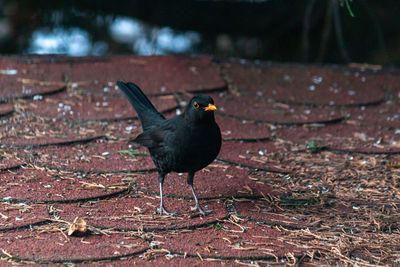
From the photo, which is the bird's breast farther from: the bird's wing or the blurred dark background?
the blurred dark background

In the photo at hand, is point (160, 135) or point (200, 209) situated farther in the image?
point (160, 135)

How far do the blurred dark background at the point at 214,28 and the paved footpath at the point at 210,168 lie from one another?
620 millimetres

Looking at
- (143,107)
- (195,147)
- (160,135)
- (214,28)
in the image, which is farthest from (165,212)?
(214,28)

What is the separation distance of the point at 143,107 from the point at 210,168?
0.52 metres

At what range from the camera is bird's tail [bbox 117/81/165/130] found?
3.18 metres

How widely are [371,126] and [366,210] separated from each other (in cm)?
124

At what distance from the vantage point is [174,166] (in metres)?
2.76

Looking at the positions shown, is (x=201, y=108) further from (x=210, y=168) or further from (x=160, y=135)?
(x=210, y=168)

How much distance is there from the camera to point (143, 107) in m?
3.26

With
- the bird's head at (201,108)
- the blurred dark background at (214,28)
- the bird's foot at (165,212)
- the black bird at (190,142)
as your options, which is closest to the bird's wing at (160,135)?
the black bird at (190,142)

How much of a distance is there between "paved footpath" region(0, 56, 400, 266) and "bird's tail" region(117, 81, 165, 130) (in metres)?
0.24

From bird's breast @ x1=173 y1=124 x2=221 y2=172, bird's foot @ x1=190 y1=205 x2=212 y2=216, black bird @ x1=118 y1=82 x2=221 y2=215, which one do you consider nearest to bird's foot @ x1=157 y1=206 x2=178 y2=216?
black bird @ x1=118 y1=82 x2=221 y2=215

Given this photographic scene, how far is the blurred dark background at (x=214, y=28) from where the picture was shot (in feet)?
16.8

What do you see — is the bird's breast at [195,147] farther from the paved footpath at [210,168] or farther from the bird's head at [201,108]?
the paved footpath at [210,168]
